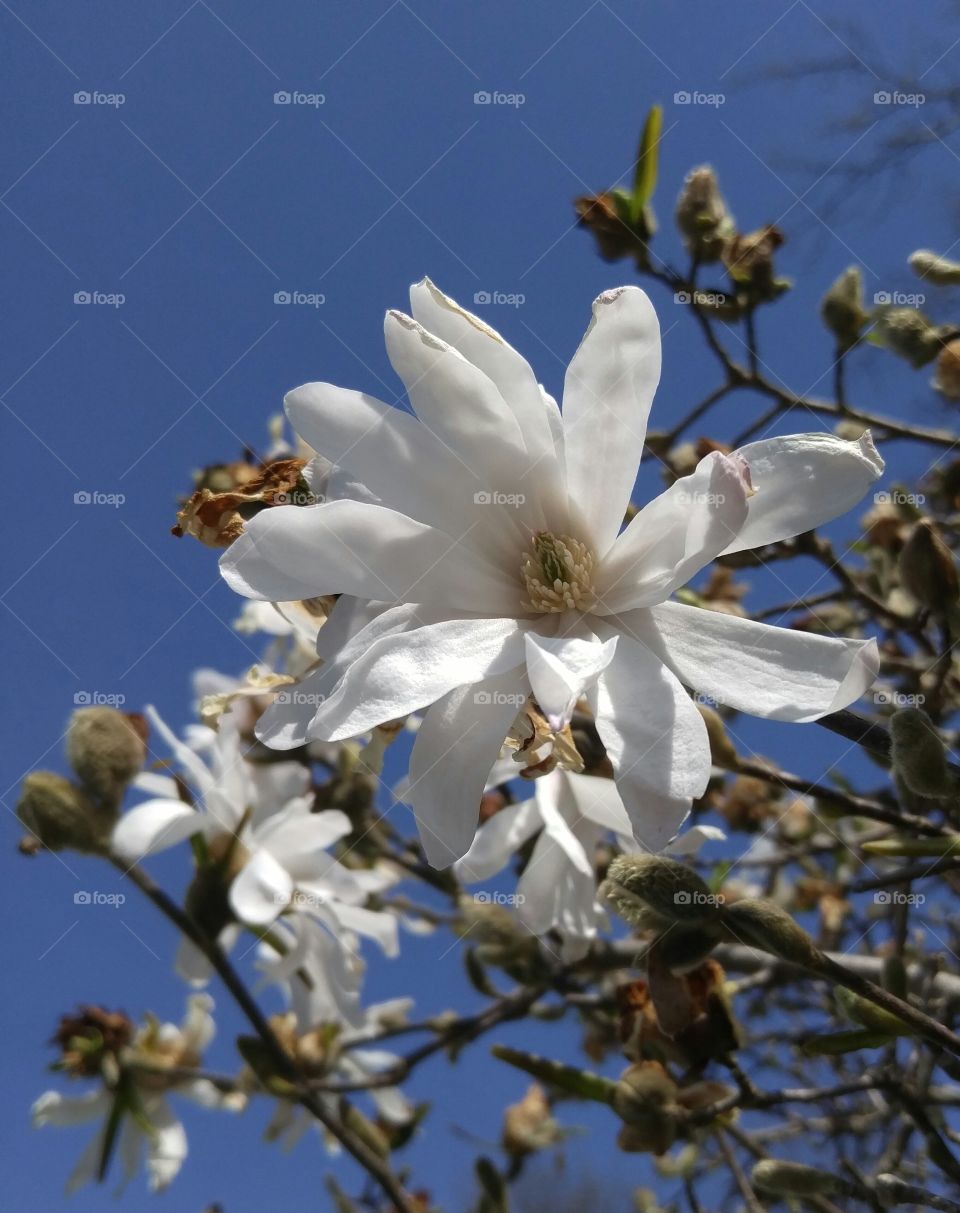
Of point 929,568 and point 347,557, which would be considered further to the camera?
point 929,568

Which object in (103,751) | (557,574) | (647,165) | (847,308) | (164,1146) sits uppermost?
(647,165)

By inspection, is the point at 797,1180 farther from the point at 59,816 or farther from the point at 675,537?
the point at 59,816

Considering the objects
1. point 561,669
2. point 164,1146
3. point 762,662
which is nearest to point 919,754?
point 762,662

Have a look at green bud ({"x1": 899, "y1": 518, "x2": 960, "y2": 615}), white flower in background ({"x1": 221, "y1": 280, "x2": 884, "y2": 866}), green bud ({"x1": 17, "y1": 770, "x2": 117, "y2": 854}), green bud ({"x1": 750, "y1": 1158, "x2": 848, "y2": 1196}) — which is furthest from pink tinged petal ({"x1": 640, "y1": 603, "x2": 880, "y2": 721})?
green bud ({"x1": 17, "y1": 770, "x2": 117, "y2": 854})

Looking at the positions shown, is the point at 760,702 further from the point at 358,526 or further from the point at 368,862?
the point at 368,862

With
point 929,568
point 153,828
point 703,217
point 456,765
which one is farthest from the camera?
point 703,217

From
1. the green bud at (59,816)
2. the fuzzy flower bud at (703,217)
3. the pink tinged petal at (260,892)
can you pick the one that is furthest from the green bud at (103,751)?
the fuzzy flower bud at (703,217)

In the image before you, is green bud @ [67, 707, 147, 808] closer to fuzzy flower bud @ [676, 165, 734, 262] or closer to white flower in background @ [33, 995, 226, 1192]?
white flower in background @ [33, 995, 226, 1192]
